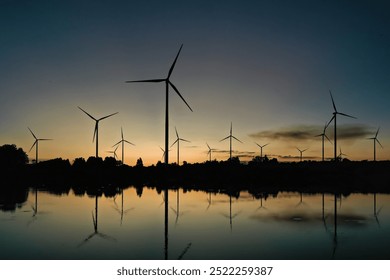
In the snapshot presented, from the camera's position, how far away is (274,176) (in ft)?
327

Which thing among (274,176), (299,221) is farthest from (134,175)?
(299,221)

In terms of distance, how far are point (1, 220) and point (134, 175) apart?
85.3 m

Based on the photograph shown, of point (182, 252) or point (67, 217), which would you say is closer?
point (182, 252)

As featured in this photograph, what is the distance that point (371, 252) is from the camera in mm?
20188

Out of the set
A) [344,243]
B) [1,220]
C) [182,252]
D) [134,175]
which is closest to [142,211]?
[1,220]

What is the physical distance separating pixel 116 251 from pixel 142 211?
1677 centimetres

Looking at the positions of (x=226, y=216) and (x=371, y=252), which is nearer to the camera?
(x=371, y=252)

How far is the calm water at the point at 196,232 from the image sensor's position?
20016 mm

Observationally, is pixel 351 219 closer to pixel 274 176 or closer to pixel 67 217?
pixel 67 217

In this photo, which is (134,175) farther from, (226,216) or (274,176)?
(226,216)

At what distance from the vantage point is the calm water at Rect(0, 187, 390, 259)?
20.0 metres

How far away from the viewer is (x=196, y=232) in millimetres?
25750
